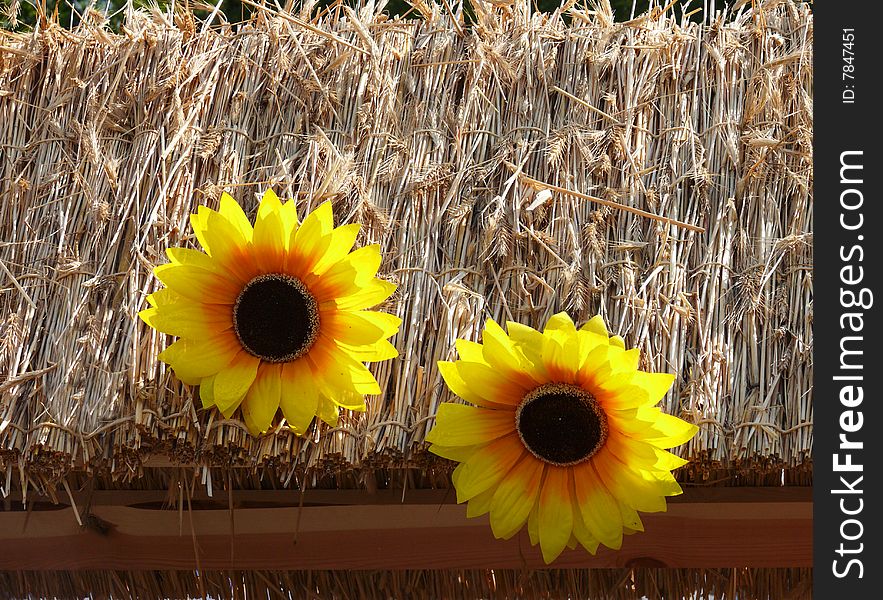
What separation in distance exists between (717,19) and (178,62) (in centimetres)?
87

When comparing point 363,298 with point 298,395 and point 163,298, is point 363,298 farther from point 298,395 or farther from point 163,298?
point 163,298

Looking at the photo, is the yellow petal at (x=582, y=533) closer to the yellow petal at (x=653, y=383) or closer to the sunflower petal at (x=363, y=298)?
the yellow petal at (x=653, y=383)

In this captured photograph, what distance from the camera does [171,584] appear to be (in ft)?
4.47

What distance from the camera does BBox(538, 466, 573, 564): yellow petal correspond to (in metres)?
1.05

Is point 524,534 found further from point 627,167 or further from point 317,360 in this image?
point 627,167

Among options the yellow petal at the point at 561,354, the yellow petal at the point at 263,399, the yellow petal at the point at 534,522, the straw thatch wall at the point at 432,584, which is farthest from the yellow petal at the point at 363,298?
the straw thatch wall at the point at 432,584

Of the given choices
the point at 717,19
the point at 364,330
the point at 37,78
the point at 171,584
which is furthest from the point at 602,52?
the point at 171,584

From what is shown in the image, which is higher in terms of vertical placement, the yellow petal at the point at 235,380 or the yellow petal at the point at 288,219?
the yellow petal at the point at 288,219

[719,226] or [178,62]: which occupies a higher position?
[178,62]

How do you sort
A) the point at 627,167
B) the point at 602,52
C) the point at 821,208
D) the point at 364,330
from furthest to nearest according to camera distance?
the point at 602,52 → the point at 627,167 → the point at 821,208 → the point at 364,330

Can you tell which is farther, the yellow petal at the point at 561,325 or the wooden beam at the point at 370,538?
the wooden beam at the point at 370,538

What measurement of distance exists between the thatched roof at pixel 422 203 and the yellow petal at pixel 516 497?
0.27ft

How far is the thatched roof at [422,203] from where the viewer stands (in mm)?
1114

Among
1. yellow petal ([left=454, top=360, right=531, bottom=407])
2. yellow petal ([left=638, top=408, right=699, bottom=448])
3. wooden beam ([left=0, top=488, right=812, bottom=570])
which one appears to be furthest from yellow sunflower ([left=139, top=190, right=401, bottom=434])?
yellow petal ([left=638, top=408, right=699, bottom=448])
